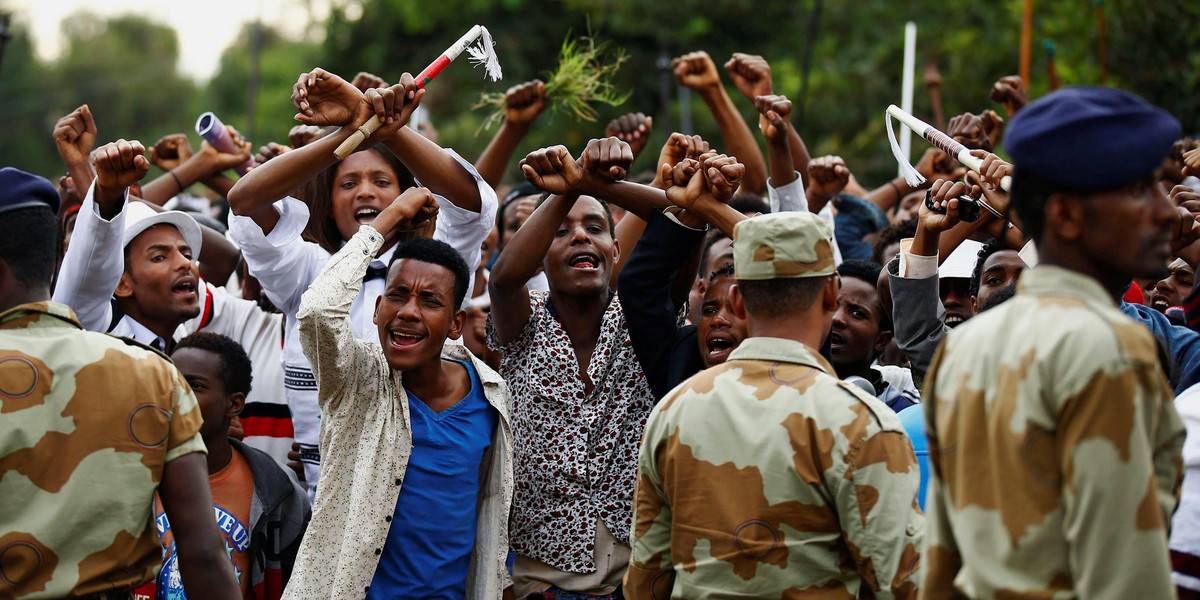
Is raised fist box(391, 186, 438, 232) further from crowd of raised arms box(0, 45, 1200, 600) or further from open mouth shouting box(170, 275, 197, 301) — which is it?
open mouth shouting box(170, 275, 197, 301)

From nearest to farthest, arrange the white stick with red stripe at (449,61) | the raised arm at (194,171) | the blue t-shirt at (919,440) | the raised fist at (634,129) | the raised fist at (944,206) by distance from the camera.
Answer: the blue t-shirt at (919,440)
the white stick with red stripe at (449,61)
the raised fist at (944,206)
the raised fist at (634,129)
the raised arm at (194,171)

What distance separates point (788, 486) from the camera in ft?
9.77

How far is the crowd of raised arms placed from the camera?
2.27 metres

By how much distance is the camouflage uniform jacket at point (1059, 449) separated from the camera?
2115 mm

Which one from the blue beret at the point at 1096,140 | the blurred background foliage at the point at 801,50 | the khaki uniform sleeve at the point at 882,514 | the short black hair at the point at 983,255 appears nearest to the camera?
the blue beret at the point at 1096,140

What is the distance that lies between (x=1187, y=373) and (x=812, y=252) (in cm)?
148

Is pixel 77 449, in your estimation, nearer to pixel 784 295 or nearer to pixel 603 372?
pixel 784 295

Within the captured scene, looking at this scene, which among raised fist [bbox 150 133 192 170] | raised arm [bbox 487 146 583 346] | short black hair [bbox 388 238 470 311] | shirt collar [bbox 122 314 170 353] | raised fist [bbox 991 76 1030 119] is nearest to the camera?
short black hair [bbox 388 238 470 311]

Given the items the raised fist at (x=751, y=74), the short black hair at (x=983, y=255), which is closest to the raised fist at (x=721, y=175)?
the short black hair at (x=983, y=255)

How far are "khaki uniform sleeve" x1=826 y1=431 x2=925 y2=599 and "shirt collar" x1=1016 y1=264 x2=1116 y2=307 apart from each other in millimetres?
730

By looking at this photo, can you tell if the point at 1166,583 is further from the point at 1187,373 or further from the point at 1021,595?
the point at 1187,373

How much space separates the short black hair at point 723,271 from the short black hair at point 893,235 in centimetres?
149

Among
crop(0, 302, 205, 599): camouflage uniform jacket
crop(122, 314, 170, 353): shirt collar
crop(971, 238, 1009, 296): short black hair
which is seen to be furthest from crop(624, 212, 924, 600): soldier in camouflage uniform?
crop(122, 314, 170, 353): shirt collar

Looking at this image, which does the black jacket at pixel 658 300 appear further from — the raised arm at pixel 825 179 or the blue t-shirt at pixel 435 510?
the raised arm at pixel 825 179
